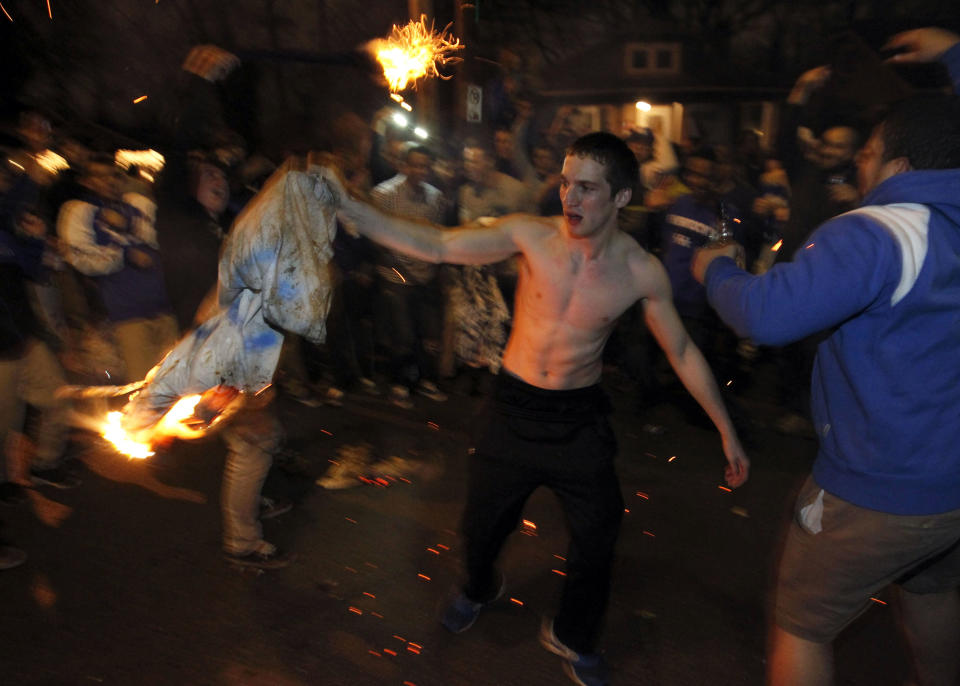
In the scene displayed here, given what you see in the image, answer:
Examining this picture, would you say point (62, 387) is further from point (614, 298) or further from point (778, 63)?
point (778, 63)

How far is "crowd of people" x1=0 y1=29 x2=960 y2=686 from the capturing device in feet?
6.55

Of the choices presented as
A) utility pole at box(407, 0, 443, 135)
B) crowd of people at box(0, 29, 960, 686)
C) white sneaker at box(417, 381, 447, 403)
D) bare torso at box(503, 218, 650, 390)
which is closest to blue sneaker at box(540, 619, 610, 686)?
crowd of people at box(0, 29, 960, 686)

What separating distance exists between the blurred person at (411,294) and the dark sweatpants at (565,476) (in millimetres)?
2998

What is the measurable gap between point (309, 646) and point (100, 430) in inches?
102

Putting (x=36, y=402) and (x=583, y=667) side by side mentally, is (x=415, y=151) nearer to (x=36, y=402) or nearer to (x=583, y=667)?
(x=36, y=402)

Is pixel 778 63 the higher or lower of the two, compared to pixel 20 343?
higher

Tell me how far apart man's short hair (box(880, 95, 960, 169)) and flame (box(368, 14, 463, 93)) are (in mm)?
6650

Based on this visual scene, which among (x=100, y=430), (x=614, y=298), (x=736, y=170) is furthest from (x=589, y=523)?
(x=736, y=170)

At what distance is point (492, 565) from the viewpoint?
10.3 ft

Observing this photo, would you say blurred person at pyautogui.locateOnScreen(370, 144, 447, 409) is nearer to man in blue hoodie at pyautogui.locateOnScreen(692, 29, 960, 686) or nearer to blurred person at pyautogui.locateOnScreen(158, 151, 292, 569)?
blurred person at pyautogui.locateOnScreen(158, 151, 292, 569)

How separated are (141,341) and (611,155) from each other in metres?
3.27

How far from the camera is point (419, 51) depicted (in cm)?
893

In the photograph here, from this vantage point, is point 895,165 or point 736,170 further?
point 736,170

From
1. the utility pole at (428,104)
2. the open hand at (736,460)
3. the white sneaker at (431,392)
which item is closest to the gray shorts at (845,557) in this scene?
the open hand at (736,460)
